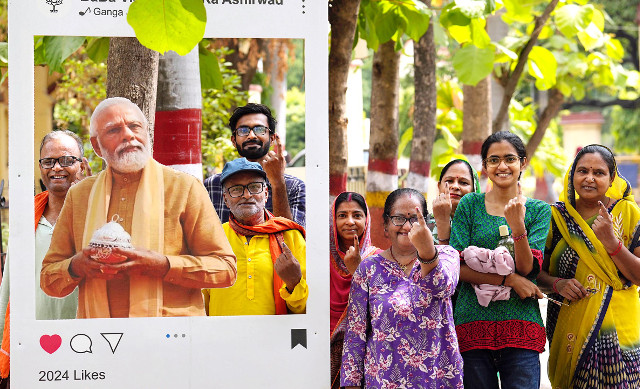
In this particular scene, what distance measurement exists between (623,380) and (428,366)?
1082 millimetres

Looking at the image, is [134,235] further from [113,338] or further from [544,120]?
[544,120]

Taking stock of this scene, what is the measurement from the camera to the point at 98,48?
4176 mm

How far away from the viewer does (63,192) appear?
346 cm

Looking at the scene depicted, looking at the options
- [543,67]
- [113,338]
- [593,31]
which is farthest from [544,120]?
[113,338]

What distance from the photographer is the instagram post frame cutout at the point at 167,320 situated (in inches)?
127

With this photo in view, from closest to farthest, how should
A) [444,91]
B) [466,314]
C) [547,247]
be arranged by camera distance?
[466,314], [547,247], [444,91]

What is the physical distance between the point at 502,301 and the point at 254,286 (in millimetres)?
1199

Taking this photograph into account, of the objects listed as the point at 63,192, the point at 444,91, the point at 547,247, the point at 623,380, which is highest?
the point at 444,91

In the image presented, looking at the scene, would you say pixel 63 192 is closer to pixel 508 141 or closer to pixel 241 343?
pixel 241 343

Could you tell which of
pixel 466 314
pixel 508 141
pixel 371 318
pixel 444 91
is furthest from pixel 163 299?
pixel 444 91

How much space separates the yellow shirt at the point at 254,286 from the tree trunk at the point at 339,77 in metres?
2.18

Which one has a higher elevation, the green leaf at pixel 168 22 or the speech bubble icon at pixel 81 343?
the green leaf at pixel 168 22

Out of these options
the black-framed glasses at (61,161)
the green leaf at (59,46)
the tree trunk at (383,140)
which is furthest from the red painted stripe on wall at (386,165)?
the black-framed glasses at (61,161)

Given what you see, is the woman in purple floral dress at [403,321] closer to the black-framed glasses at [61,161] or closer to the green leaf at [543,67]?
the black-framed glasses at [61,161]
